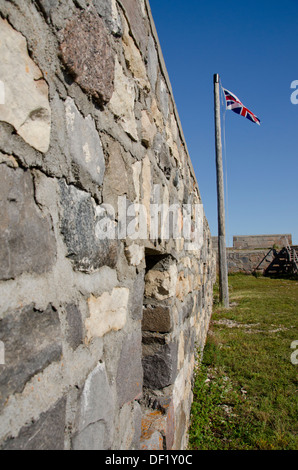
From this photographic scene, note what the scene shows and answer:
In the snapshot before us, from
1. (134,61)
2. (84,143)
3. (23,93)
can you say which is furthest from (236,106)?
(23,93)

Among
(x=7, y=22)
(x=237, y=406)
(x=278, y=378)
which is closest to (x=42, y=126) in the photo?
(x=7, y=22)

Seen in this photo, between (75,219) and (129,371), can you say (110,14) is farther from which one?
(129,371)

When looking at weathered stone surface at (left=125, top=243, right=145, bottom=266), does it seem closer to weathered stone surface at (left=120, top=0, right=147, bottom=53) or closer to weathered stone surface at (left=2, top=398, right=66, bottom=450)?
weathered stone surface at (left=2, top=398, right=66, bottom=450)

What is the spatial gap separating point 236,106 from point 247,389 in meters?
6.83

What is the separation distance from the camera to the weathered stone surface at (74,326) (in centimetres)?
91

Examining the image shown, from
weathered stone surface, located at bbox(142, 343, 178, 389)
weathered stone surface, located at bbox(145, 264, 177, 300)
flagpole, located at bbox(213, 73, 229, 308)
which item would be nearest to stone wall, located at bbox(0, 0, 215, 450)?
weathered stone surface, located at bbox(142, 343, 178, 389)

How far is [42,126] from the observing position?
807mm

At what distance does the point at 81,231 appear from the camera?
98 centimetres

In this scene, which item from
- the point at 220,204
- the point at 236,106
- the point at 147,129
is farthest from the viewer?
the point at 236,106

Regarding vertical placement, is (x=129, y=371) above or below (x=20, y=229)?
below

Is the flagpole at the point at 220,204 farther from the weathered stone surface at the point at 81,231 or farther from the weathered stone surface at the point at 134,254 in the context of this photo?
the weathered stone surface at the point at 81,231

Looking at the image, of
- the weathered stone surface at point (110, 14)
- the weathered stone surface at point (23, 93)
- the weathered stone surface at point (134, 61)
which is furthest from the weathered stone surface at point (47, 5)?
the weathered stone surface at point (134, 61)

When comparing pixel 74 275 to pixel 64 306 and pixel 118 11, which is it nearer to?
pixel 64 306

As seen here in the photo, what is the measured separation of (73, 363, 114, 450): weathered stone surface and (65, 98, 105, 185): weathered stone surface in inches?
23.2
